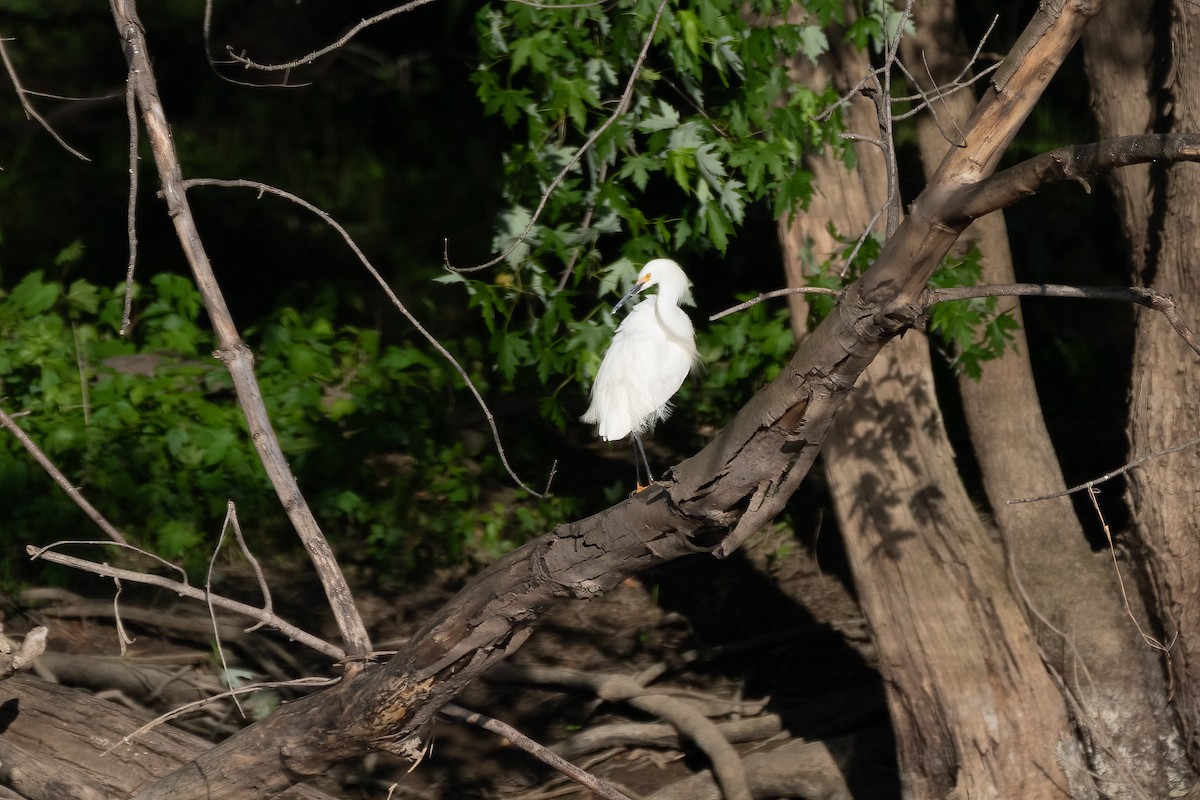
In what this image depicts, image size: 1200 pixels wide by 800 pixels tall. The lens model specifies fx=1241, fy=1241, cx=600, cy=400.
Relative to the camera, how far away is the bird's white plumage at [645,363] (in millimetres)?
4055

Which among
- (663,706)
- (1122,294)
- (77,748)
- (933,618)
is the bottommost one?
(663,706)

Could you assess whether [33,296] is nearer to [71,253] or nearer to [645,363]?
[71,253]

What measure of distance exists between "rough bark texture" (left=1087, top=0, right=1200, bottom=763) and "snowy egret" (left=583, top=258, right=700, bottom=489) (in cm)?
160

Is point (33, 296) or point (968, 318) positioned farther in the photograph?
point (33, 296)

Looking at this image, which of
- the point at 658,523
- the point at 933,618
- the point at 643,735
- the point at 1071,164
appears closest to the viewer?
the point at 1071,164

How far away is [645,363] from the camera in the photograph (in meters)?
4.04

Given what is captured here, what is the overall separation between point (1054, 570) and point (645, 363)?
1896 millimetres

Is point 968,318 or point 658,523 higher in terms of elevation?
point 968,318

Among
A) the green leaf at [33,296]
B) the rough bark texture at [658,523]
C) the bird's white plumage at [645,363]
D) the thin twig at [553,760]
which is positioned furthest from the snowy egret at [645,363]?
the green leaf at [33,296]

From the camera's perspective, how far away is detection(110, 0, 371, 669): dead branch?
2.97 m

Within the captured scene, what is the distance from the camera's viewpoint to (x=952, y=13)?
5.08 metres

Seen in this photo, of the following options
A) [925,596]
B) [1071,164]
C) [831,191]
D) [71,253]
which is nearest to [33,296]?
[71,253]

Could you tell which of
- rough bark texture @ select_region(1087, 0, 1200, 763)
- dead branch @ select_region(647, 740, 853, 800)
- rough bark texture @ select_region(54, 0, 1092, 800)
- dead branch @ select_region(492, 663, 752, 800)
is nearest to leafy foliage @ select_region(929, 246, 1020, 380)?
rough bark texture @ select_region(1087, 0, 1200, 763)

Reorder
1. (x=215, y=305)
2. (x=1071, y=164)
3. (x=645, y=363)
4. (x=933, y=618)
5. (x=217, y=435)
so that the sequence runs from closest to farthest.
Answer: (x=1071, y=164) < (x=215, y=305) < (x=645, y=363) < (x=933, y=618) < (x=217, y=435)
